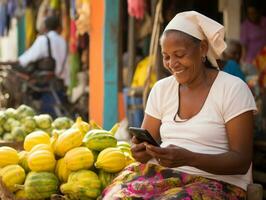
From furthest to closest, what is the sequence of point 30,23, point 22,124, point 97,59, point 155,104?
1. point 30,23
2. point 97,59
3. point 22,124
4. point 155,104

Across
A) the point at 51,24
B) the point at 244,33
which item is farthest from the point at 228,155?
the point at 51,24

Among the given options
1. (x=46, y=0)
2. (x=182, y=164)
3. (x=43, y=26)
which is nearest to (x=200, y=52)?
(x=182, y=164)

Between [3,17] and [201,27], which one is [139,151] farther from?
[3,17]

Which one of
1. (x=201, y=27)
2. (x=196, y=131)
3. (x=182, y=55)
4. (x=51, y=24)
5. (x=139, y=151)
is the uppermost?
(x=201, y=27)

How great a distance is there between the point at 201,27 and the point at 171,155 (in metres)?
0.76

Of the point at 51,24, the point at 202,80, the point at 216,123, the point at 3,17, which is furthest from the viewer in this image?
the point at 3,17

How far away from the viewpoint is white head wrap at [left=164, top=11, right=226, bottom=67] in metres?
3.14

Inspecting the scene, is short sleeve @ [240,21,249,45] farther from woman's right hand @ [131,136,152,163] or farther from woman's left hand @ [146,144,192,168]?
woman's left hand @ [146,144,192,168]

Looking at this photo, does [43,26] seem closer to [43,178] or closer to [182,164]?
[43,178]

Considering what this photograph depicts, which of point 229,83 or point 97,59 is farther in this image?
point 97,59

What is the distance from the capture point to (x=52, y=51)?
9695mm

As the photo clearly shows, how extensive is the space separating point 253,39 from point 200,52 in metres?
5.79

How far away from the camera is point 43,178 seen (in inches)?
140

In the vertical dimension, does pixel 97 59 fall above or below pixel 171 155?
below
